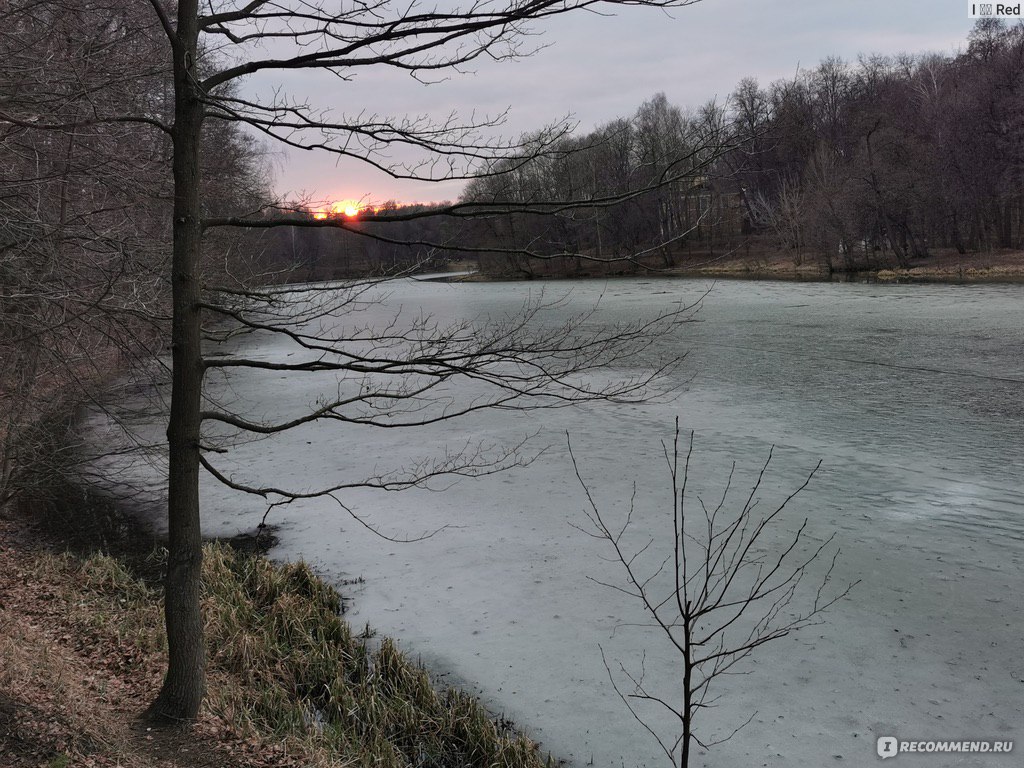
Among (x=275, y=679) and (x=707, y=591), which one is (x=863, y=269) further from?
(x=275, y=679)

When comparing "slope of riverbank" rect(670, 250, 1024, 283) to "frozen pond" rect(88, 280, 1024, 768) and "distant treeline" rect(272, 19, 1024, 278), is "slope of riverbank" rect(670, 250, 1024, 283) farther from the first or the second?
"frozen pond" rect(88, 280, 1024, 768)

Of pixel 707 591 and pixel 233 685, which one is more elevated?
pixel 707 591

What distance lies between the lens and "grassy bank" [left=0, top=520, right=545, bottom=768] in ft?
14.8

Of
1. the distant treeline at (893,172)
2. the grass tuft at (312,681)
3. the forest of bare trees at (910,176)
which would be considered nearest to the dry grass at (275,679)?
the grass tuft at (312,681)

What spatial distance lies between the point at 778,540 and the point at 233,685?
5.37m

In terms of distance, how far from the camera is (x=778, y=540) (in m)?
8.43

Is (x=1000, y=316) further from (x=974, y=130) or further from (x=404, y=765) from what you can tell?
(x=974, y=130)

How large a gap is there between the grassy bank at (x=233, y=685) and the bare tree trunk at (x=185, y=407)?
360 mm

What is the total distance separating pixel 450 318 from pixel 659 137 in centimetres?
2438

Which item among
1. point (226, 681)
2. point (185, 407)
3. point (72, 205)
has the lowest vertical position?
point (226, 681)

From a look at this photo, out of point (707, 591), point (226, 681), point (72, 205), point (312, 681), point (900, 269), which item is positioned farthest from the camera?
point (900, 269)

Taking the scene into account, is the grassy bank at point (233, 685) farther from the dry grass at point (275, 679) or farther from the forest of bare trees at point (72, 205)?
the forest of bare trees at point (72, 205)

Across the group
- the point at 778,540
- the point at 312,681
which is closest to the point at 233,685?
the point at 312,681

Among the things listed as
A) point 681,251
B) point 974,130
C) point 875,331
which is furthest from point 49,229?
point 681,251
